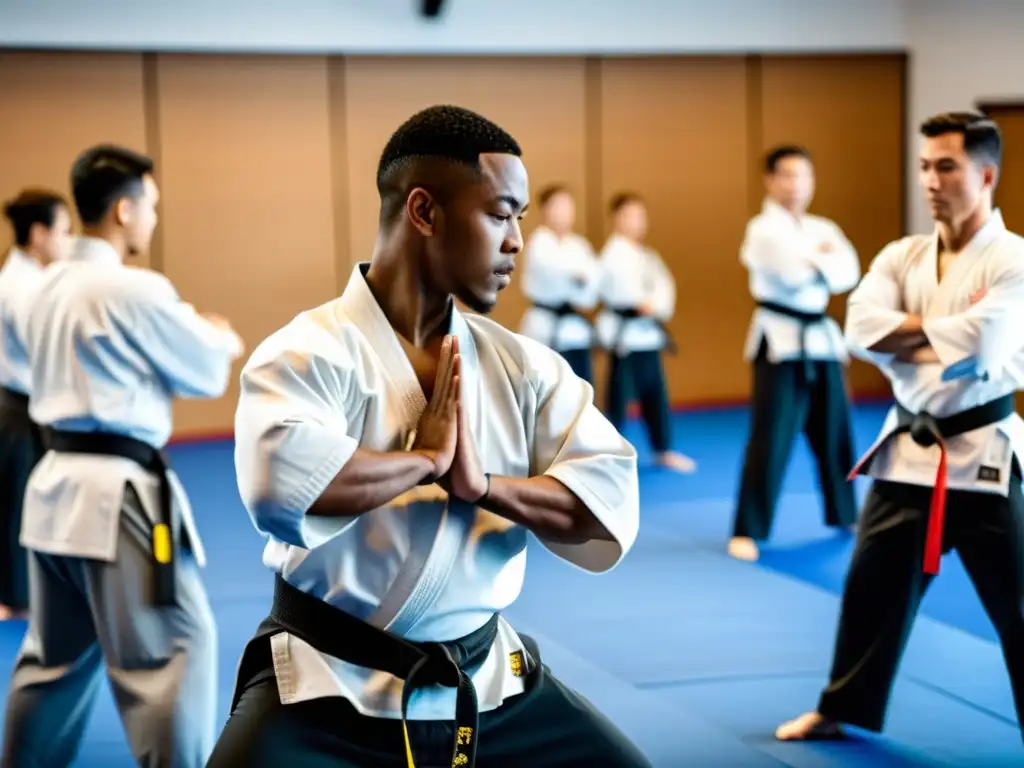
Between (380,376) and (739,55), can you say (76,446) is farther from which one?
(739,55)

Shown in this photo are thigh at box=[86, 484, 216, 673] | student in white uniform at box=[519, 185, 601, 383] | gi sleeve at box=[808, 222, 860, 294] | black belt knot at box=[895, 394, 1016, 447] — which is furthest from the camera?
student in white uniform at box=[519, 185, 601, 383]

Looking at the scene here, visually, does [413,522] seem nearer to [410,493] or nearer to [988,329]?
[410,493]

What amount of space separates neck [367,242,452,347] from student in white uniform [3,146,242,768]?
1148mm

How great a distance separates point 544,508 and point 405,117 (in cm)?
767

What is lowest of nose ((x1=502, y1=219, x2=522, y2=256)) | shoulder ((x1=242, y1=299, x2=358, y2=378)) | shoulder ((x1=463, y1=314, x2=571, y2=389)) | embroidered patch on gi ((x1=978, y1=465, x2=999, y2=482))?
embroidered patch on gi ((x1=978, y1=465, x2=999, y2=482))

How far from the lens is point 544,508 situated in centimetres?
196

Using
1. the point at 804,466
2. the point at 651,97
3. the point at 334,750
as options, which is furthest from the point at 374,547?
the point at 651,97

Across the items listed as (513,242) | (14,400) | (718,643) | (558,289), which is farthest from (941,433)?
(558,289)

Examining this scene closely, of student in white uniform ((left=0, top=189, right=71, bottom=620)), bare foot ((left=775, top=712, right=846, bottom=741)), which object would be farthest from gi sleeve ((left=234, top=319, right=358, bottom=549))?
student in white uniform ((left=0, top=189, right=71, bottom=620))

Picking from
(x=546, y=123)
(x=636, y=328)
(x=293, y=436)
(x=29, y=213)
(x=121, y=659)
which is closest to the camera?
(x=293, y=436)

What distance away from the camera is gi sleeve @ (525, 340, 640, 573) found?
6.56 ft

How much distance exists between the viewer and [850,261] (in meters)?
5.96

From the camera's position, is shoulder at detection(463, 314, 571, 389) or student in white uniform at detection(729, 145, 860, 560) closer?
shoulder at detection(463, 314, 571, 389)

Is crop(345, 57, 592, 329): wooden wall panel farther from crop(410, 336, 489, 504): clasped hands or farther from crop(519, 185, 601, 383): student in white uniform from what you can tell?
crop(410, 336, 489, 504): clasped hands
